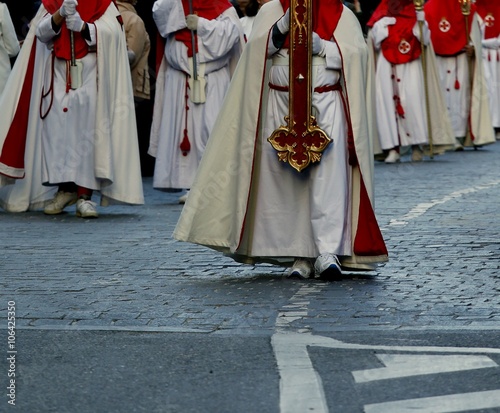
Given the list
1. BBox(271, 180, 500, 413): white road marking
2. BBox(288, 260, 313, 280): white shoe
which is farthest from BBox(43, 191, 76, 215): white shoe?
BBox(271, 180, 500, 413): white road marking

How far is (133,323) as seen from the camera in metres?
7.16

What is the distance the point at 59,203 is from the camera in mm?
12906

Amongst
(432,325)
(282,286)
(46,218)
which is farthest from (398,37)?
(432,325)

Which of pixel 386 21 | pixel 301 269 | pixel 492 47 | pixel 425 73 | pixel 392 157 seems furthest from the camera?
pixel 492 47

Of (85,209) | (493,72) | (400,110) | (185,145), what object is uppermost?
(185,145)

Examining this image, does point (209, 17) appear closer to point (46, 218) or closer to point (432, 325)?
point (46, 218)

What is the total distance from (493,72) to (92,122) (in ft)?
43.1

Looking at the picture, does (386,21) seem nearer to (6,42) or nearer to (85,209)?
(6,42)

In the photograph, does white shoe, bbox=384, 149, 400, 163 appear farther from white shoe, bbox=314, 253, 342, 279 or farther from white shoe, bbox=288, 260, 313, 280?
white shoe, bbox=314, 253, 342, 279

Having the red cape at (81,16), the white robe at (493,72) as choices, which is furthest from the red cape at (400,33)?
the red cape at (81,16)

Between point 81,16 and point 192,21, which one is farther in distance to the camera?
point 192,21

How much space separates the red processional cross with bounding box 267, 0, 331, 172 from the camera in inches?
335

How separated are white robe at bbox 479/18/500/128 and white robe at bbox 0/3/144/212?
12535 mm

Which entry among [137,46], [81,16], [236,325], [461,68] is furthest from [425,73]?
[236,325]
